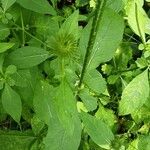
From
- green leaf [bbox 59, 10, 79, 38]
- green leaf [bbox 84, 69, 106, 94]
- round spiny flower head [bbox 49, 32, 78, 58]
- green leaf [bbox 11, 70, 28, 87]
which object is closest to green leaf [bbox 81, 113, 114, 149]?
green leaf [bbox 84, 69, 106, 94]

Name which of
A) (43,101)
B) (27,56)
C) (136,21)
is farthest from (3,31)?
(136,21)

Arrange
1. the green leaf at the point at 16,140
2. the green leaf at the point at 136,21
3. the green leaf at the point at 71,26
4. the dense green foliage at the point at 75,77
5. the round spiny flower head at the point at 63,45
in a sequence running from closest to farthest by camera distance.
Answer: the round spiny flower head at the point at 63,45
the green leaf at the point at 71,26
the dense green foliage at the point at 75,77
the green leaf at the point at 136,21
the green leaf at the point at 16,140

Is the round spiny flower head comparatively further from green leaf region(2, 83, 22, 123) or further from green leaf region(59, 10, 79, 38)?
green leaf region(2, 83, 22, 123)

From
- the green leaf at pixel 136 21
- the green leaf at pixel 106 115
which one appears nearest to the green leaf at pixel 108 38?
the green leaf at pixel 136 21

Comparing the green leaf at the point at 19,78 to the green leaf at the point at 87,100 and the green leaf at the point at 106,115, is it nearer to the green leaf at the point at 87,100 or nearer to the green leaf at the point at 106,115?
the green leaf at the point at 87,100

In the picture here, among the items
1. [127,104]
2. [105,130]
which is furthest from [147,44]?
[105,130]

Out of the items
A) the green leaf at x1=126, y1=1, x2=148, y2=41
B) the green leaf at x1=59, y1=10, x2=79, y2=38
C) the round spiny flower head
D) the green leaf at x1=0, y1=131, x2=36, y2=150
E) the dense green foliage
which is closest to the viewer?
the round spiny flower head

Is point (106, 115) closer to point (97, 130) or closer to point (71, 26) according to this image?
point (97, 130)

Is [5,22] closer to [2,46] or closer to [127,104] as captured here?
[2,46]
